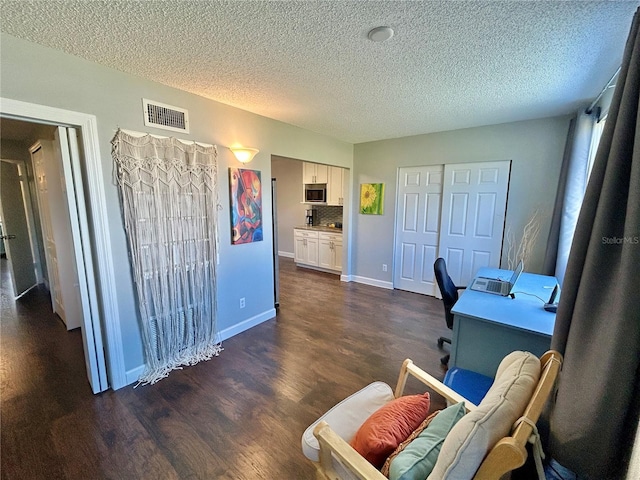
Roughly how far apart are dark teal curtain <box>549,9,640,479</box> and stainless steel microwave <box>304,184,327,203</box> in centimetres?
496

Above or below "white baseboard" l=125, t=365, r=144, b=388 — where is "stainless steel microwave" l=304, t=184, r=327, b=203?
above

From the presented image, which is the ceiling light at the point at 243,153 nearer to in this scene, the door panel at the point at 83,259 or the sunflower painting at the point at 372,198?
the door panel at the point at 83,259

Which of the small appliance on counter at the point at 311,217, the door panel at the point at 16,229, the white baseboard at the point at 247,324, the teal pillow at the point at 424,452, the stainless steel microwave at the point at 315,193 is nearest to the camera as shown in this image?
the teal pillow at the point at 424,452

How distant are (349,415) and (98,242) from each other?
2.14m

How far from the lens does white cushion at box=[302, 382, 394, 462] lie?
3.81 feet

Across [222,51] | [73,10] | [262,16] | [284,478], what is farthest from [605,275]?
[73,10]

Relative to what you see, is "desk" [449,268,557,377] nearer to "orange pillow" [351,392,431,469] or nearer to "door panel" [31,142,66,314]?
"orange pillow" [351,392,431,469]

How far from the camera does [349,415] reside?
1370mm

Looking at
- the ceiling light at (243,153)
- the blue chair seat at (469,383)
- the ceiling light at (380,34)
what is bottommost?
the blue chair seat at (469,383)

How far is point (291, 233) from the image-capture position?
24.1ft

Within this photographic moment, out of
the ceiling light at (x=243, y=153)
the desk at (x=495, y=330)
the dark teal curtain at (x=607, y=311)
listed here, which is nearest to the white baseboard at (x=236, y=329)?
the ceiling light at (x=243, y=153)

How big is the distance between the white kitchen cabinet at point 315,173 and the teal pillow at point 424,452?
16.9ft

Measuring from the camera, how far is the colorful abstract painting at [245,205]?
2904mm

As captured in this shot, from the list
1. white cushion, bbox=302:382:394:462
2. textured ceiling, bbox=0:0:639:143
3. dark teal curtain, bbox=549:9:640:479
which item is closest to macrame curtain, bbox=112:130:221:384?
textured ceiling, bbox=0:0:639:143
